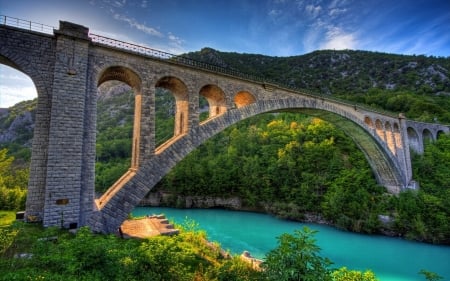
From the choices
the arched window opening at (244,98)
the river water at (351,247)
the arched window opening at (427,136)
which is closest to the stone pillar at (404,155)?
the arched window opening at (427,136)

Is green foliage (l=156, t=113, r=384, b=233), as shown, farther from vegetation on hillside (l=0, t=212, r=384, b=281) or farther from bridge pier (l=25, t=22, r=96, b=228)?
bridge pier (l=25, t=22, r=96, b=228)

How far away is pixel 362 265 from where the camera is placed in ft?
45.3

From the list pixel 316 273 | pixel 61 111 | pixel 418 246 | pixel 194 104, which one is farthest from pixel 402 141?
pixel 61 111

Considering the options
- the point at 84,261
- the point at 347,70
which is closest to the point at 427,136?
the point at 84,261

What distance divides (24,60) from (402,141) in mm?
28843

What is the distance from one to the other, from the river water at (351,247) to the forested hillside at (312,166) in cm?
130

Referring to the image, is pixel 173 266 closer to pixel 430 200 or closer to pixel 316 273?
pixel 316 273

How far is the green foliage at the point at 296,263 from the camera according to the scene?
176 inches

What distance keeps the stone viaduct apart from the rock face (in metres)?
17.9

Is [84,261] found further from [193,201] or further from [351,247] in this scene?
[193,201]

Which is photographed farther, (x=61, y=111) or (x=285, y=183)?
(x=285, y=183)

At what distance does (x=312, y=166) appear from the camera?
25547 millimetres

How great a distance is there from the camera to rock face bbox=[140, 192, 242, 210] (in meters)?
29.0

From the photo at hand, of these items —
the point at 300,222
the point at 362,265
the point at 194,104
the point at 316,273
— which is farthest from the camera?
the point at 300,222
